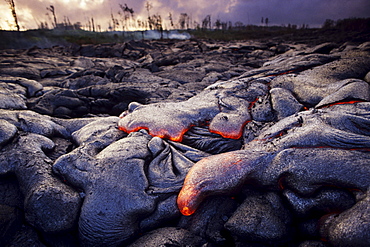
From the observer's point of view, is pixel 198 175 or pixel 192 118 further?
pixel 192 118

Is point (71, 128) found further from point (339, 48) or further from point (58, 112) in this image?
point (339, 48)

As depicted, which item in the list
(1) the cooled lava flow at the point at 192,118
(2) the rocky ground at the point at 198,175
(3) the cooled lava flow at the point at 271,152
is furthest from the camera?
(1) the cooled lava flow at the point at 192,118

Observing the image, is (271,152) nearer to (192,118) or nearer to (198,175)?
(198,175)

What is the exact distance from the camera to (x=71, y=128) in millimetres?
4402

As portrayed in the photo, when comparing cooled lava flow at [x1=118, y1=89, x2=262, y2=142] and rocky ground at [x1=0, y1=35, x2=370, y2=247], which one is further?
cooled lava flow at [x1=118, y1=89, x2=262, y2=142]

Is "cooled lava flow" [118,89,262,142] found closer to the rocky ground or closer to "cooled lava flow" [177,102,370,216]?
the rocky ground

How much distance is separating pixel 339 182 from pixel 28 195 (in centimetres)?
388

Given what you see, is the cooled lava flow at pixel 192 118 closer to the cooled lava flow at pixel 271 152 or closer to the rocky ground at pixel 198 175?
the rocky ground at pixel 198 175

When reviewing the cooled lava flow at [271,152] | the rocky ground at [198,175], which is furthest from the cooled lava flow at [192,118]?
the cooled lava flow at [271,152]

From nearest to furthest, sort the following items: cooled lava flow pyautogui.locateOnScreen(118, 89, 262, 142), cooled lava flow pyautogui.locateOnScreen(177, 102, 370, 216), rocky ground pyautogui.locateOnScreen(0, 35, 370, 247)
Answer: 1. rocky ground pyautogui.locateOnScreen(0, 35, 370, 247)
2. cooled lava flow pyautogui.locateOnScreen(177, 102, 370, 216)
3. cooled lava flow pyautogui.locateOnScreen(118, 89, 262, 142)

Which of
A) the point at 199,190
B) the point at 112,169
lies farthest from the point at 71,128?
the point at 199,190

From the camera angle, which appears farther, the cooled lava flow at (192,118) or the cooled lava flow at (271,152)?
the cooled lava flow at (192,118)

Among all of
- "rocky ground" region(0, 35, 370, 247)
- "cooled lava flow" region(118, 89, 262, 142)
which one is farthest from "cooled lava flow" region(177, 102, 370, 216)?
"cooled lava flow" region(118, 89, 262, 142)

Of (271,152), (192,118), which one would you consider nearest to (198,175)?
(271,152)
